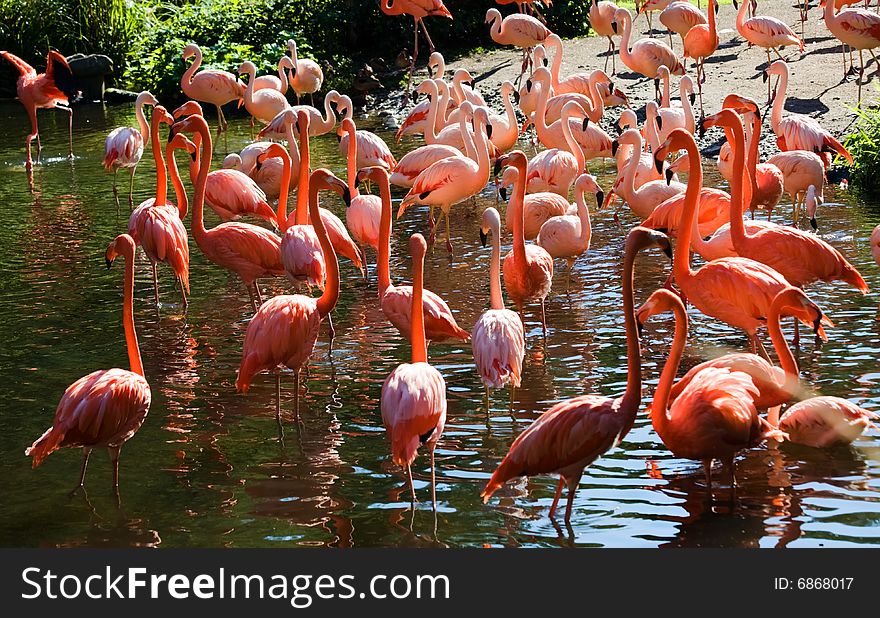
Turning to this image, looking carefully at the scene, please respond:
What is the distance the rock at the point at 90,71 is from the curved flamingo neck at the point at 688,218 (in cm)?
1321

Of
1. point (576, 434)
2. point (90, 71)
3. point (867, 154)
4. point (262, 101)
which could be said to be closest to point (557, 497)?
point (576, 434)

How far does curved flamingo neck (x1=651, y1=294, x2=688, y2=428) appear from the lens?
466 cm

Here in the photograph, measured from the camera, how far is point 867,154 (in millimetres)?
9906

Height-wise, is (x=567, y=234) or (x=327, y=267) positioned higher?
(x=327, y=267)

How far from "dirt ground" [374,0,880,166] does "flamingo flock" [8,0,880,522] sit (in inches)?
28.8

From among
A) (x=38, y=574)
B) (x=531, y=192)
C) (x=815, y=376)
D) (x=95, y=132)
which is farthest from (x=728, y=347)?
(x=95, y=132)

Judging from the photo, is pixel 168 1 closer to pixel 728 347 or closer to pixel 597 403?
pixel 728 347

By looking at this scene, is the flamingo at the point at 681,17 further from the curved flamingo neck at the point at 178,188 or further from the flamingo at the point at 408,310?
the flamingo at the point at 408,310

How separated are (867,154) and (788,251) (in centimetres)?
411

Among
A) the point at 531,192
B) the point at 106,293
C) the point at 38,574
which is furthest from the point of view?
the point at 531,192

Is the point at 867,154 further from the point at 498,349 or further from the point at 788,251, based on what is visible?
the point at 498,349

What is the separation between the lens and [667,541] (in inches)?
175

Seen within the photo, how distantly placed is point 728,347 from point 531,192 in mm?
3295

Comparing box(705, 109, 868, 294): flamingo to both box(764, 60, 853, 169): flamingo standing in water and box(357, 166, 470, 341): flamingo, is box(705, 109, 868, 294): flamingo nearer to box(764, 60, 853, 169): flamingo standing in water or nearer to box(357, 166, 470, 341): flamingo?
box(357, 166, 470, 341): flamingo
